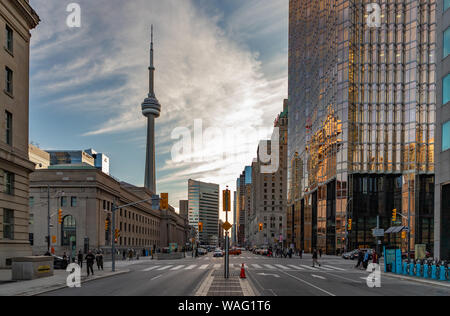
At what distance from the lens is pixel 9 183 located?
104ft

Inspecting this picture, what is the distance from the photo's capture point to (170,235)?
509 ft

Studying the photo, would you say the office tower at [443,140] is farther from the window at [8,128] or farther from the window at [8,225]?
the window at [8,128]

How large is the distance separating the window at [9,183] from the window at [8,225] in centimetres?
149

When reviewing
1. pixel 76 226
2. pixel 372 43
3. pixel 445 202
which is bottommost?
pixel 76 226

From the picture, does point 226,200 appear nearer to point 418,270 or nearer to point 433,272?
point 433,272

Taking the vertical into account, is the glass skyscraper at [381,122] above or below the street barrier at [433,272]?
above

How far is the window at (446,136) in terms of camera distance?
112ft

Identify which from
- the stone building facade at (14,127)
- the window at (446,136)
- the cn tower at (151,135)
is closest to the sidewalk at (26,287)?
the stone building facade at (14,127)

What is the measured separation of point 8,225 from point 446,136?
36301 millimetres

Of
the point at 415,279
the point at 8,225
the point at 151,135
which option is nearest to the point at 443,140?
the point at 415,279

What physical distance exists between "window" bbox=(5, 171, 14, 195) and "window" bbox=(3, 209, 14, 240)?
149 cm
